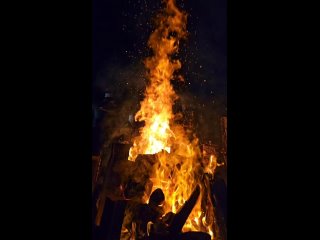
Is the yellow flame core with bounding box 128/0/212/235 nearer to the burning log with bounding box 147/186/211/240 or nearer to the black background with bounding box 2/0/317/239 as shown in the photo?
the burning log with bounding box 147/186/211/240

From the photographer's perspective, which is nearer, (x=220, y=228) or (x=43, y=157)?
(x=43, y=157)

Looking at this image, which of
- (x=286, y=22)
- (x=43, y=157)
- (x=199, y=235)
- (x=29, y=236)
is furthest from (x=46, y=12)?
(x=199, y=235)

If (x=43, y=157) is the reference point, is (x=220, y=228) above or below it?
below

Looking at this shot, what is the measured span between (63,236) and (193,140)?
1.95 metres

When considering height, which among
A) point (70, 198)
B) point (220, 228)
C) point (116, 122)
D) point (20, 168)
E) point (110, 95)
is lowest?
point (220, 228)

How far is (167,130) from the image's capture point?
430 cm

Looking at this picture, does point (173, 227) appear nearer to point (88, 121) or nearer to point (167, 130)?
point (167, 130)

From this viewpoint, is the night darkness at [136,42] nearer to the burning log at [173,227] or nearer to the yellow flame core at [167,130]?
the yellow flame core at [167,130]

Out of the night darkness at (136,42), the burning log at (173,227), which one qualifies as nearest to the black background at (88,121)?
the burning log at (173,227)

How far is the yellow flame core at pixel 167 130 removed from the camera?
4039 millimetres

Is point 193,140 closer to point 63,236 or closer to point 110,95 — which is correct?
point 110,95

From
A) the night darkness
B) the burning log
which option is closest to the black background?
the burning log

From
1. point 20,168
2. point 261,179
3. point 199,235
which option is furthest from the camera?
point 199,235

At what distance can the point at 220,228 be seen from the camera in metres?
3.92
